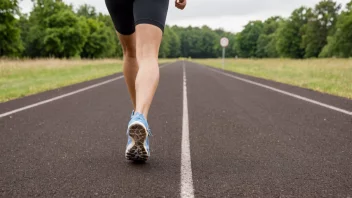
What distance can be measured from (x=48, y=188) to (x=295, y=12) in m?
89.3

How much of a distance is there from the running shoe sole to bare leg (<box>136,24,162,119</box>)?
0.19m

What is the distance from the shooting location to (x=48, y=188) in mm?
2465

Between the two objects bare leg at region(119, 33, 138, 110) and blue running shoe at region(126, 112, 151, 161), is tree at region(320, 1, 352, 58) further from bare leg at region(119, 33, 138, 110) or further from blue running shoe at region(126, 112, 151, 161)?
blue running shoe at region(126, 112, 151, 161)

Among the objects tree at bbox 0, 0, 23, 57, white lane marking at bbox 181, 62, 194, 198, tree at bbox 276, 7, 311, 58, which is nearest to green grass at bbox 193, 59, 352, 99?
white lane marking at bbox 181, 62, 194, 198

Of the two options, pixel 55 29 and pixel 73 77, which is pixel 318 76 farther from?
pixel 55 29

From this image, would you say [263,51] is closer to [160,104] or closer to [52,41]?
[52,41]

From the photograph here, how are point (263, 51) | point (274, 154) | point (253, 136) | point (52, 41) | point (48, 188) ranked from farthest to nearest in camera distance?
point (263, 51), point (52, 41), point (253, 136), point (274, 154), point (48, 188)

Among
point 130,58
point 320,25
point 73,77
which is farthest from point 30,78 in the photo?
point 320,25

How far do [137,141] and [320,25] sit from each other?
80554mm

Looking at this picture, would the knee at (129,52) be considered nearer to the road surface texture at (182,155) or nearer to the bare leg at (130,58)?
the bare leg at (130,58)

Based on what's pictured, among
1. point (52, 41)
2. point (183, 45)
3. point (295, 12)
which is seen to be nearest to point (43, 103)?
point (52, 41)

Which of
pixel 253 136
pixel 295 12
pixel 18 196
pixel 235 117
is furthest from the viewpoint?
pixel 295 12

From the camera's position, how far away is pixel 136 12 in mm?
2760

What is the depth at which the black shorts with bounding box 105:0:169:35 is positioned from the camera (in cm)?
271
